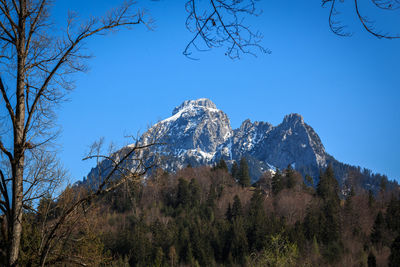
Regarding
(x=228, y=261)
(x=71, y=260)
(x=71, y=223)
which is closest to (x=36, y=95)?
(x=71, y=223)

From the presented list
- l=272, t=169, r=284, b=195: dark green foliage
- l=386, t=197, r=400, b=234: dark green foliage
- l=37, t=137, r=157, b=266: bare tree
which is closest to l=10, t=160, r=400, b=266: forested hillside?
l=386, t=197, r=400, b=234: dark green foliage

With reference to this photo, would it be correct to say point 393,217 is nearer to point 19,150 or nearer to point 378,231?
point 378,231

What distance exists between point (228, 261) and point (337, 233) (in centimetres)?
1426

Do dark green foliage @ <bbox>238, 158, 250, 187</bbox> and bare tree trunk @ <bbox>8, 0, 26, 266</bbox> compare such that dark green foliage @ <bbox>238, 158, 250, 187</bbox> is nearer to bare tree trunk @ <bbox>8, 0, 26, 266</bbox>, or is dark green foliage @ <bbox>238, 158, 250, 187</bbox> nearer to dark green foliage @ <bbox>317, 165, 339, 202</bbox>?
dark green foliage @ <bbox>317, 165, 339, 202</bbox>

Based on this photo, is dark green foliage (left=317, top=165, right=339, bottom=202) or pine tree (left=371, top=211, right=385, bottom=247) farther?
dark green foliage (left=317, top=165, right=339, bottom=202)

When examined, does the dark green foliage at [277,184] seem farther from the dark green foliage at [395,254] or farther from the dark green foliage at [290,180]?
the dark green foliage at [395,254]

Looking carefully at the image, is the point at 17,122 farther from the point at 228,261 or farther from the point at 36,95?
the point at 228,261

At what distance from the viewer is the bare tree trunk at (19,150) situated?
3.49 metres

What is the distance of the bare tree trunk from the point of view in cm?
349

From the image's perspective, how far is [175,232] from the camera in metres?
49.6

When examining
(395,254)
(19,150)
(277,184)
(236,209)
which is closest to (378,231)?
(395,254)

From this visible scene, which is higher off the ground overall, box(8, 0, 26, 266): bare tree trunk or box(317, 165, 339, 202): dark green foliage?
box(317, 165, 339, 202): dark green foliage

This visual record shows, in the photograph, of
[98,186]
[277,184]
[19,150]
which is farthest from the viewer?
[277,184]

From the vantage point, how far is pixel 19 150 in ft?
11.5
